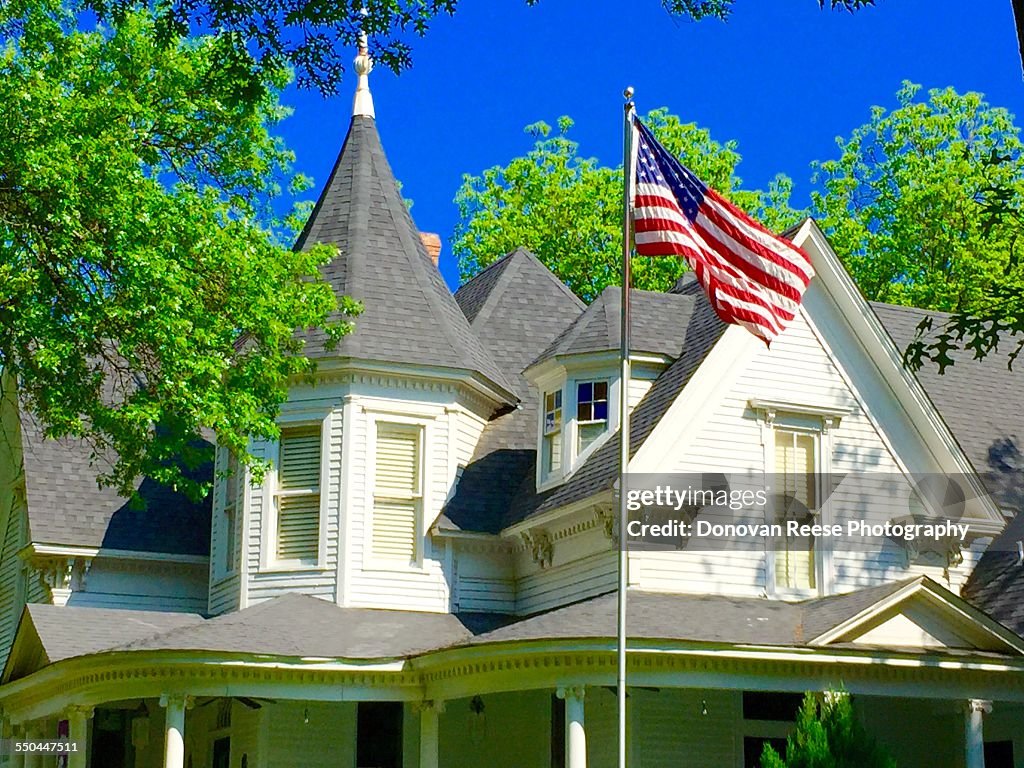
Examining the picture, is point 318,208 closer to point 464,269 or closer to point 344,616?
point 344,616

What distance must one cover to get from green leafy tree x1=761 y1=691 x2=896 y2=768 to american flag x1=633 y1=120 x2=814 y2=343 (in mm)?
4263

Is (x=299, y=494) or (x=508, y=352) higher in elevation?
(x=508, y=352)

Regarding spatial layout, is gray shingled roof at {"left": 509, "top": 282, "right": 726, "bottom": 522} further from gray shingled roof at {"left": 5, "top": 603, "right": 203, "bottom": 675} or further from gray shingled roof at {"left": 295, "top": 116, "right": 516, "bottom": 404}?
gray shingled roof at {"left": 5, "top": 603, "right": 203, "bottom": 675}

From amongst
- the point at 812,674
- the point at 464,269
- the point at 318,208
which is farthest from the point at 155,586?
the point at 464,269

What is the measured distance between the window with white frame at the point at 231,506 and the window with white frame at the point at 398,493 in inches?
84.5

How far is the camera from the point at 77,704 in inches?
867

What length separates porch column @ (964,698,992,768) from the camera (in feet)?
65.8

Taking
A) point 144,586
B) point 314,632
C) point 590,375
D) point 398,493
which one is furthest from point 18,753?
point 590,375

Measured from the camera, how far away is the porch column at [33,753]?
2485 cm

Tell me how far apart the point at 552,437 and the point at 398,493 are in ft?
7.60

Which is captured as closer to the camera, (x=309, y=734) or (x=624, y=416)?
(x=624, y=416)

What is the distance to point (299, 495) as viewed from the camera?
949 inches

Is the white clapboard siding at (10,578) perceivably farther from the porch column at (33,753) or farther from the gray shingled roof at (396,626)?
the gray shingled roof at (396,626)

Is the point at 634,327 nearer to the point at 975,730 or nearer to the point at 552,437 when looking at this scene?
the point at 552,437
